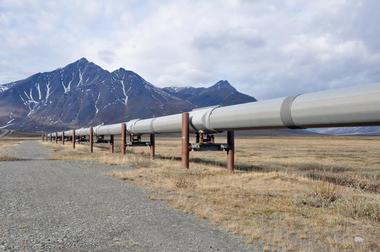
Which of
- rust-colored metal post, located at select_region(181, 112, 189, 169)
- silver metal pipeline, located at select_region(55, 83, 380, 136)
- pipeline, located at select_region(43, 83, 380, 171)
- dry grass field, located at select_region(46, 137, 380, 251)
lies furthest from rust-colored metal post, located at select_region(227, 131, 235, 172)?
dry grass field, located at select_region(46, 137, 380, 251)

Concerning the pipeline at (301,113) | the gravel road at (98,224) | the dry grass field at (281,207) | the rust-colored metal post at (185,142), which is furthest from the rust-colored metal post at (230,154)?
the gravel road at (98,224)

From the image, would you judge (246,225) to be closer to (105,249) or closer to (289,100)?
(105,249)

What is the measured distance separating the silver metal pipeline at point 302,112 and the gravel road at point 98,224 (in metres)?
4.27

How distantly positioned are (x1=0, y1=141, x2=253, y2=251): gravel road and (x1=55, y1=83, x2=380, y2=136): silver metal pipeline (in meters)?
4.27

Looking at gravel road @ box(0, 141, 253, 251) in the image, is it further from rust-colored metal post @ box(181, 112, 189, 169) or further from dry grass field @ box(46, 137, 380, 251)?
rust-colored metal post @ box(181, 112, 189, 169)

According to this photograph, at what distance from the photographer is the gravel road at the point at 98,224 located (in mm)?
6602

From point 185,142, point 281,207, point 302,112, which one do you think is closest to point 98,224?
A: point 281,207

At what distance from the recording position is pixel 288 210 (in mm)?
9289

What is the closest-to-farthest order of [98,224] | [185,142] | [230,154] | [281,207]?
[98,224]
[281,207]
[230,154]
[185,142]

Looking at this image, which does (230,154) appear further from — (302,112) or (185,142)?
(302,112)

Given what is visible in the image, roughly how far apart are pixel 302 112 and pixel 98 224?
621cm

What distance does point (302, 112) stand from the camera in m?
11.4

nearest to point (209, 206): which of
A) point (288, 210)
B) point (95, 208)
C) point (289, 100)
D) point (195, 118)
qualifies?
point (288, 210)

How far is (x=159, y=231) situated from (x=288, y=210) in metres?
3.25
